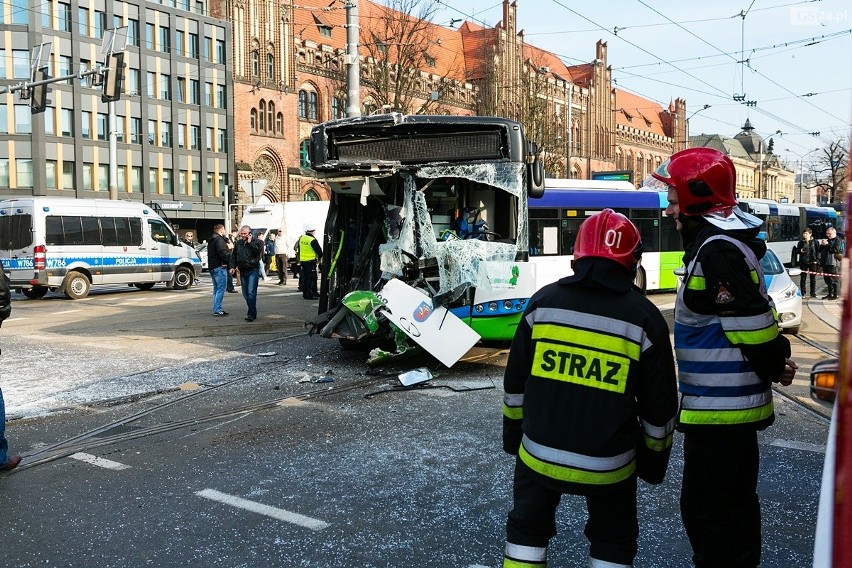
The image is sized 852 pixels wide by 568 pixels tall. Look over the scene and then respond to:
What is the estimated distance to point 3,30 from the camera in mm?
42438

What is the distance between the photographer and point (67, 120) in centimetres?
4525

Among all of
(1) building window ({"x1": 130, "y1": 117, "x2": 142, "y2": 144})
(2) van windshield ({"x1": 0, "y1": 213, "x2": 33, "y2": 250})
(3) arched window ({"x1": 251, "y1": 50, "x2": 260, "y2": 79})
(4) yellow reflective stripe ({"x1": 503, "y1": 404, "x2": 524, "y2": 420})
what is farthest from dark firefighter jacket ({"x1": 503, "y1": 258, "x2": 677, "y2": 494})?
(3) arched window ({"x1": 251, "y1": 50, "x2": 260, "y2": 79})

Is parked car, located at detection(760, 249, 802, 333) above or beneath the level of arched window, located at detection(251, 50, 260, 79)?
beneath

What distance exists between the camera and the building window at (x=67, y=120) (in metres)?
44.9

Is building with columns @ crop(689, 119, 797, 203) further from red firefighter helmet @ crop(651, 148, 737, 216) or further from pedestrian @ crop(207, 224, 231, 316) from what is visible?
red firefighter helmet @ crop(651, 148, 737, 216)

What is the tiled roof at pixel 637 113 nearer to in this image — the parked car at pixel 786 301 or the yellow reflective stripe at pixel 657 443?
the parked car at pixel 786 301

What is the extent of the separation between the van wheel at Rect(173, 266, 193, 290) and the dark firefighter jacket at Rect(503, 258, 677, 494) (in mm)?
21579

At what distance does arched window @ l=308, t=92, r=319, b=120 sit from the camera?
55031 mm

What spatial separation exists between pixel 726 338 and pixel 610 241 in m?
0.69

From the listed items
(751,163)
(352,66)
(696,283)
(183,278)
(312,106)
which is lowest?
(183,278)

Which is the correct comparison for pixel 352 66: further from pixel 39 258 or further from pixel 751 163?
pixel 751 163

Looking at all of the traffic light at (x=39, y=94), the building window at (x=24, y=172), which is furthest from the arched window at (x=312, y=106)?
the traffic light at (x=39, y=94)

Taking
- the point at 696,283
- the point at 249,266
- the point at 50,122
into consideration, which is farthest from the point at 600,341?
the point at 50,122

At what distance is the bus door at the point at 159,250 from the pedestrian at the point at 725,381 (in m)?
20.9
